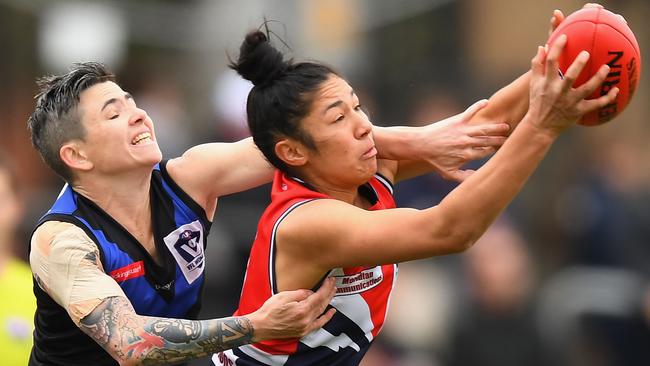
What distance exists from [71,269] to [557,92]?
2.09 m

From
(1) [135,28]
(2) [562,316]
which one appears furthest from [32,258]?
(1) [135,28]

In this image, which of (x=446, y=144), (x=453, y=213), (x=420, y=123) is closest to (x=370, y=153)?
(x=446, y=144)

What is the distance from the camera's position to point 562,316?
992 centimetres

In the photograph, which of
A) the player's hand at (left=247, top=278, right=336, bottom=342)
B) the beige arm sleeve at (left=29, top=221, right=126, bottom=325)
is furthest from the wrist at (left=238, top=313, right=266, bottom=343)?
the beige arm sleeve at (left=29, top=221, right=126, bottom=325)

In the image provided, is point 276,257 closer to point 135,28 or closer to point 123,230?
point 123,230

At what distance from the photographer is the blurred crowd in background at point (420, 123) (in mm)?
9391

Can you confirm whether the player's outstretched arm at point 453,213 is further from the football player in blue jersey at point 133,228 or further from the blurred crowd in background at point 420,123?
the blurred crowd in background at point 420,123

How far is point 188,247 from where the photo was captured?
5422 millimetres

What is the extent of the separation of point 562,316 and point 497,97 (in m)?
5.12

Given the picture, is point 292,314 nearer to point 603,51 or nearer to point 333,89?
point 333,89

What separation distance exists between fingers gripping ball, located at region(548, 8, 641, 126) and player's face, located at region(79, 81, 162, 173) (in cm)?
183

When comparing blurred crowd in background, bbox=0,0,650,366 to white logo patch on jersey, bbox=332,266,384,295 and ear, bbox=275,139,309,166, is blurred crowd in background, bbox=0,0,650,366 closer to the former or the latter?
ear, bbox=275,139,309,166

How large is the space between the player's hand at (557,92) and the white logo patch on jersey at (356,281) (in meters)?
1.14

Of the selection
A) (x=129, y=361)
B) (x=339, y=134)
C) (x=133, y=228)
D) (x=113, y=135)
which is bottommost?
(x=129, y=361)
